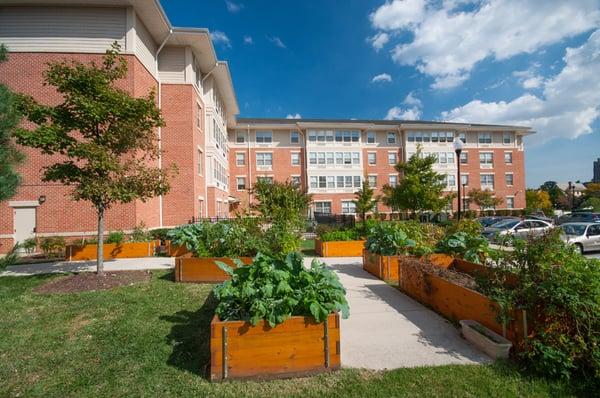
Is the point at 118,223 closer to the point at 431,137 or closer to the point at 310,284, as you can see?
the point at 310,284

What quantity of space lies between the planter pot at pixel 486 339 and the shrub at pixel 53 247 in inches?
587

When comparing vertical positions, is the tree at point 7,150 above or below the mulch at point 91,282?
above

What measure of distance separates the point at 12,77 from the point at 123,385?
18.8 m

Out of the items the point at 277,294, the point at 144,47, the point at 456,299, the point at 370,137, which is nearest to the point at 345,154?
the point at 370,137

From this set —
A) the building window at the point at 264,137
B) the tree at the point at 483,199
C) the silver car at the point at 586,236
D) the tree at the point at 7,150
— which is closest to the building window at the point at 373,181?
the tree at the point at 483,199

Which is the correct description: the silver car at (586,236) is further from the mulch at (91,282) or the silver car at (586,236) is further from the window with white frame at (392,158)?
the window with white frame at (392,158)

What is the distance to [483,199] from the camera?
120 feet

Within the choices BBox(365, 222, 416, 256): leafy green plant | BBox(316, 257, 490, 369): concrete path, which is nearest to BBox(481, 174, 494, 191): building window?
BBox(365, 222, 416, 256): leafy green plant

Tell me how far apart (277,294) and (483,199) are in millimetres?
40945

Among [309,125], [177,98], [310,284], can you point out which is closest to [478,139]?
[309,125]

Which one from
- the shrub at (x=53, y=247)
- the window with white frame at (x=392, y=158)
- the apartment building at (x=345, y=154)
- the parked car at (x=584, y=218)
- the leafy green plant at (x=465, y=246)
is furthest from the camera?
the window with white frame at (x=392, y=158)

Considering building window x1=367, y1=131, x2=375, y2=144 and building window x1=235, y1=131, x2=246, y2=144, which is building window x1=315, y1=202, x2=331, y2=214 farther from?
building window x1=235, y1=131, x2=246, y2=144

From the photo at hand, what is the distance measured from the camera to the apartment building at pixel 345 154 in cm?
3562

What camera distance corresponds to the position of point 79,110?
7.35m
